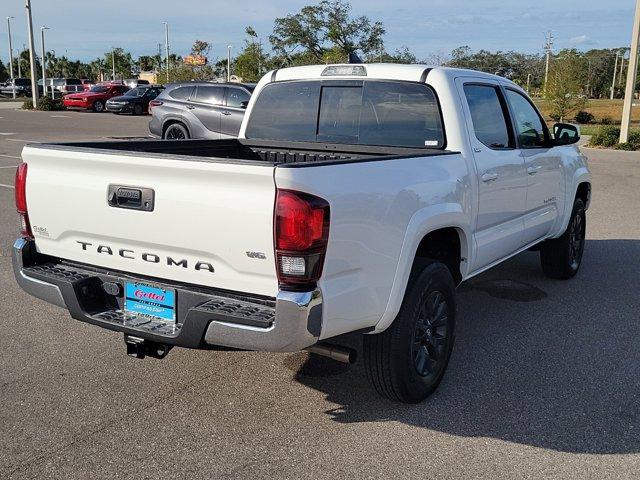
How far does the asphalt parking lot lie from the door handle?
120 cm

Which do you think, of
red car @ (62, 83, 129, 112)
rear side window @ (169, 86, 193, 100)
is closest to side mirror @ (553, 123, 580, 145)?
rear side window @ (169, 86, 193, 100)

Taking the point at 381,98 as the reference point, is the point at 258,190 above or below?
below

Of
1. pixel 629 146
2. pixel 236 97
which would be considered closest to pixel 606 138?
pixel 629 146

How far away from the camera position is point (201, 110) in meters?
16.5

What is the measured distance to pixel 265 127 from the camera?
5.42m

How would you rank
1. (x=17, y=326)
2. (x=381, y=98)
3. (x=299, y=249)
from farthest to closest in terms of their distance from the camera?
(x=17, y=326)
(x=381, y=98)
(x=299, y=249)

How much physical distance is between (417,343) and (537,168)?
2.33 metres

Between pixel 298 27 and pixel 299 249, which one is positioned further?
pixel 298 27

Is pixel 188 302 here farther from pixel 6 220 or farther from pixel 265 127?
pixel 6 220

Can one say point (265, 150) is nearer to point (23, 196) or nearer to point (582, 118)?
point (23, 196)

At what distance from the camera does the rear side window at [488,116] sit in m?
4.77

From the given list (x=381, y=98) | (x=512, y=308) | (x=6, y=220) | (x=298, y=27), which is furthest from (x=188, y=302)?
(x=298, y=27)

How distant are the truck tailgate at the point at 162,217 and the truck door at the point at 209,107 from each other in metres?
12.6

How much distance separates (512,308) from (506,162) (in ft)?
4.85
